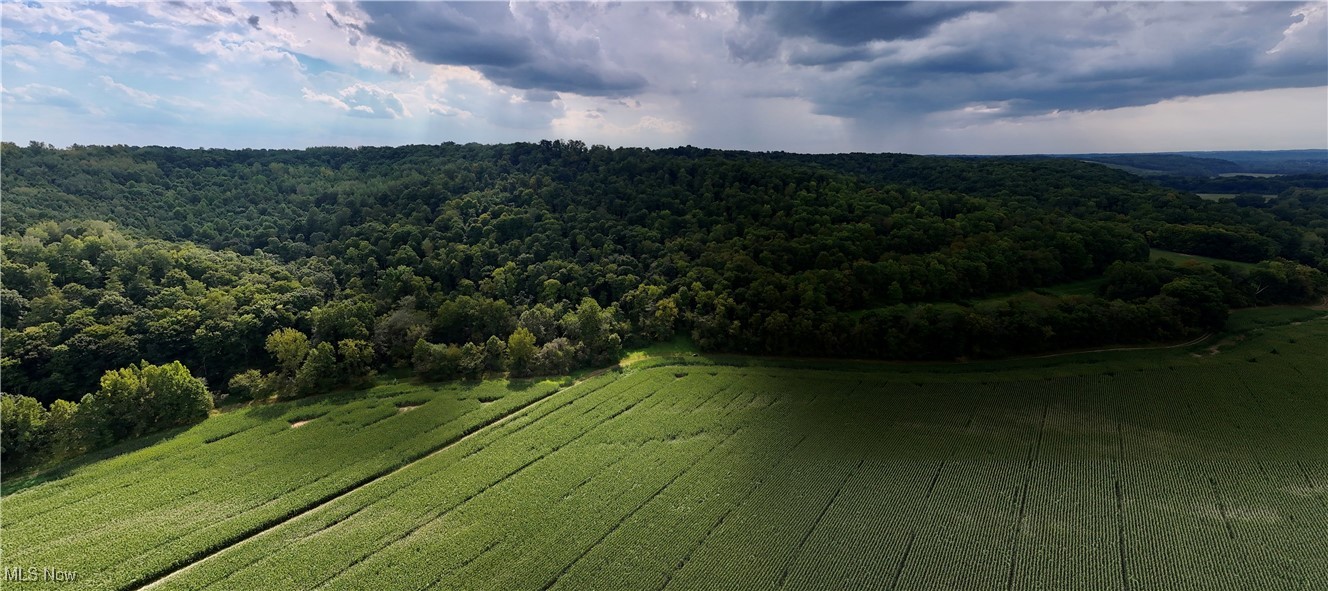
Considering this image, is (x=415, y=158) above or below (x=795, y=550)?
above

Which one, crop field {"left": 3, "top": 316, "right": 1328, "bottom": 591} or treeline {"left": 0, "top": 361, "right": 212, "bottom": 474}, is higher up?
treeline {"left": 0, "top": 361, "right": 212, "bottom": 474}

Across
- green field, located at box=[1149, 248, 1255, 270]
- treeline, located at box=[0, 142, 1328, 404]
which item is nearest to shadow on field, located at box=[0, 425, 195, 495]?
treeline, located at box=[0, 142, 1328, 404]

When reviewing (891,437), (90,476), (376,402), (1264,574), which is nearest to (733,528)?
(891,437)

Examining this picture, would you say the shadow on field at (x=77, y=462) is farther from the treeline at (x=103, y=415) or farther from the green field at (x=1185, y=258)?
the green field at (x=1185, y=258)

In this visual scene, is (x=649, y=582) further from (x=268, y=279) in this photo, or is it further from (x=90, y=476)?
(x=268, y=279)

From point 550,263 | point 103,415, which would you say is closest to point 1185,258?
point 550,263

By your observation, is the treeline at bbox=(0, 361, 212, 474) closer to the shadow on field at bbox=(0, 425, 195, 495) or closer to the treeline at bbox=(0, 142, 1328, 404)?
the shadow on field at bbox=(0, 425, 195, 495)

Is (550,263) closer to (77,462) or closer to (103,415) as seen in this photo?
(103,415)
